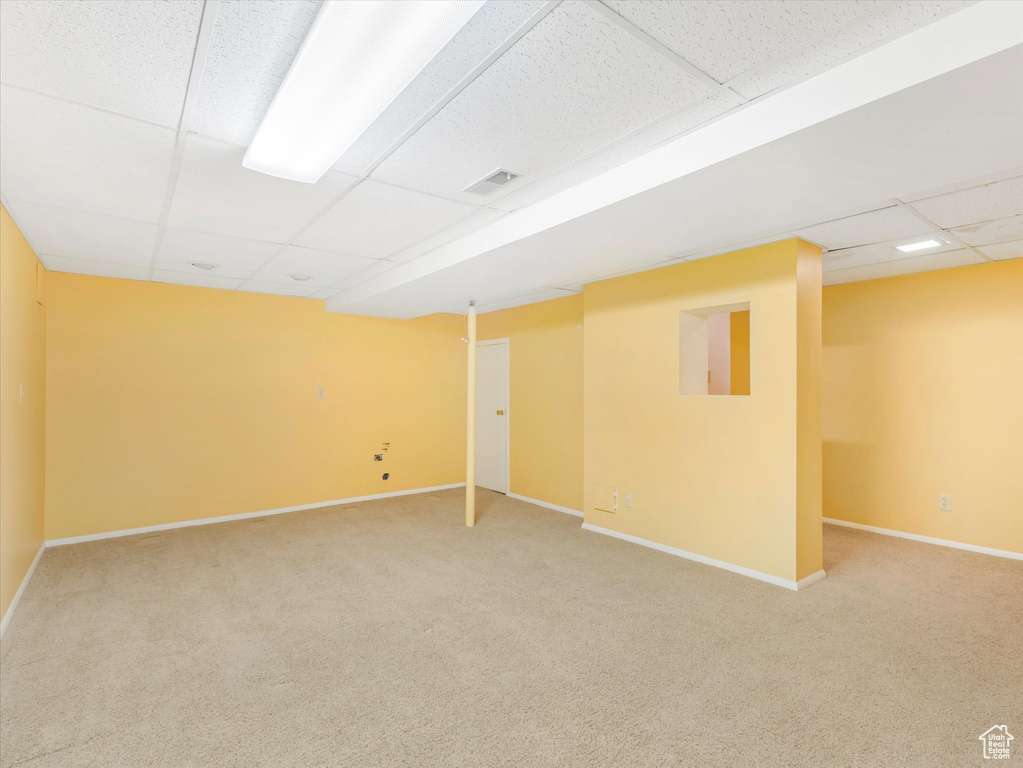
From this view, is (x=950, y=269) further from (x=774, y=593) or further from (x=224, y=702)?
(x=224, y=702)

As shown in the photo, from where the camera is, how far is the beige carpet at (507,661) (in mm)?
2006

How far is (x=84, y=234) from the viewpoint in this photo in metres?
3.55

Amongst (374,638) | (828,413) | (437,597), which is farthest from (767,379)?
(374,638)

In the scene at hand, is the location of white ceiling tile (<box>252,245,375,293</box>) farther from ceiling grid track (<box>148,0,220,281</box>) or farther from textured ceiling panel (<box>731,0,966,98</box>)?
textured ceiling panel (<box>731,0,966,98</box>)

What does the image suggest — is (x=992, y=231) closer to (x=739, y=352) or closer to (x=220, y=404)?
(x=739, y=352)

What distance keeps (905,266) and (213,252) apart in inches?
219

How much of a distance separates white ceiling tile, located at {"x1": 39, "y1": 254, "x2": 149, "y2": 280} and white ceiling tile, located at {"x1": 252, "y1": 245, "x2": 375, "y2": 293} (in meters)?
1.00

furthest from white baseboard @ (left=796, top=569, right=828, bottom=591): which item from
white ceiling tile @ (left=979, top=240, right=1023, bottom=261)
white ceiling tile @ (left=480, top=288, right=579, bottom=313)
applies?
white ceiling tile @ (left=480, top=288, right=579, bottom=313)

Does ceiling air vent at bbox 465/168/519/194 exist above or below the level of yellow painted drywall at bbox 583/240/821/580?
above

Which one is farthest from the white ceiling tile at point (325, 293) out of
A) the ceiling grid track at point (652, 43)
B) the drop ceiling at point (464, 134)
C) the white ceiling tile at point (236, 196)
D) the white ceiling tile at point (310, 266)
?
the ceiling grid track at point (652, 43)

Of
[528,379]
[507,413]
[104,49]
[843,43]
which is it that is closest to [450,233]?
[104,49]

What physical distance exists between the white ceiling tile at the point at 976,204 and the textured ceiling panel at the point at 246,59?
9.63ft

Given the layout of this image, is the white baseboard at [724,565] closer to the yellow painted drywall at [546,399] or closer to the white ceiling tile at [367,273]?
the yellow painted drywall at [546,399]

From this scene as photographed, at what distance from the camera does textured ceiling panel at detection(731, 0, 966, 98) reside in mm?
1473
